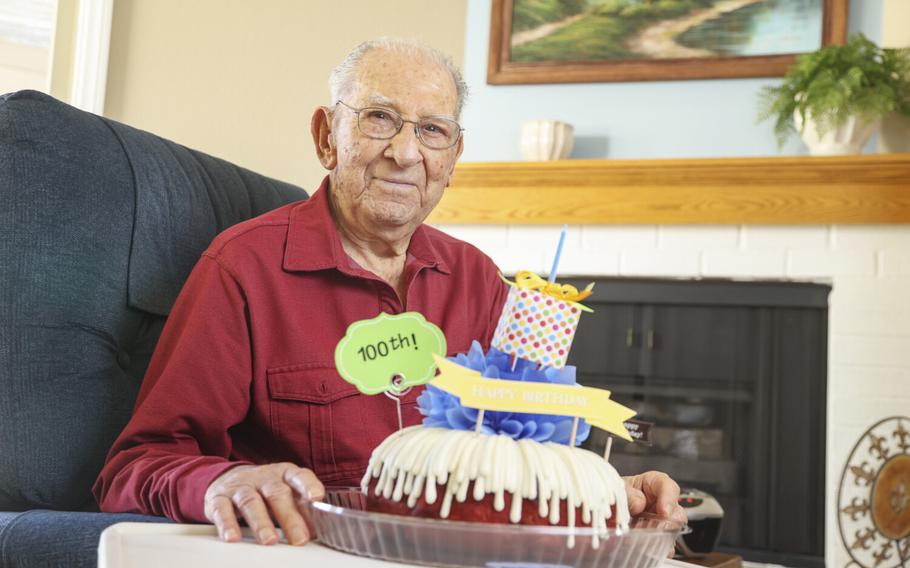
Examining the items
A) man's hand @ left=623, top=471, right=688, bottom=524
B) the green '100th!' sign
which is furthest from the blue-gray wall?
the green '100th!' sign

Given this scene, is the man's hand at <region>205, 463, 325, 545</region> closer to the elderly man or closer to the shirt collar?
the elderly man

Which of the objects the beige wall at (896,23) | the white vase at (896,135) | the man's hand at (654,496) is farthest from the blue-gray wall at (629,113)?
the man's hand at (654,496)

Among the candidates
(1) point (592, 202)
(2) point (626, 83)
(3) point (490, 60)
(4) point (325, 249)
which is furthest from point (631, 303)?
(4) point (325, 249)

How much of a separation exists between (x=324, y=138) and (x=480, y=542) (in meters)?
0.94

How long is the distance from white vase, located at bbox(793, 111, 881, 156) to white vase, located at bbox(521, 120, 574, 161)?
30.4 inches

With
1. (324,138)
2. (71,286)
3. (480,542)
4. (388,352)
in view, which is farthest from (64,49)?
(480,542)

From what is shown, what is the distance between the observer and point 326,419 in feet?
3.84

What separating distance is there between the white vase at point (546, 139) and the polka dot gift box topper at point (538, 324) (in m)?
2.85

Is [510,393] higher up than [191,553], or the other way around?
[510,393]

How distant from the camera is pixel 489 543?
0.56 m

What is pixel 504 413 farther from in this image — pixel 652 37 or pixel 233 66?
pixel 233 66

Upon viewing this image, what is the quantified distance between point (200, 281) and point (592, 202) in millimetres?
2436

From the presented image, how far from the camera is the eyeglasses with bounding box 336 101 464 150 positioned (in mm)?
1274

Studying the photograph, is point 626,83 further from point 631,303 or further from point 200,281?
point 200,281
